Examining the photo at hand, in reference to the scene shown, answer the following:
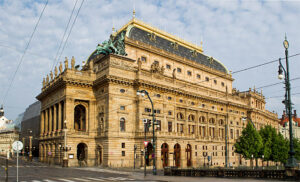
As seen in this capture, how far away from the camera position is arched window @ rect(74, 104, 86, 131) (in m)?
59.2

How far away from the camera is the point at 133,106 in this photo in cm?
5469

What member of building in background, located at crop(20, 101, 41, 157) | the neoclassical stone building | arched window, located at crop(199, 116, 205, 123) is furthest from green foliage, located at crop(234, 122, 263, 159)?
building in background, located at crop(20, 101, 41, 157)

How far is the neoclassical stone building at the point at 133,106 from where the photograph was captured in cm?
5169

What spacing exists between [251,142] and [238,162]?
21.0 meters

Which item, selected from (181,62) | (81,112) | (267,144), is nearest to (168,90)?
(181,62)

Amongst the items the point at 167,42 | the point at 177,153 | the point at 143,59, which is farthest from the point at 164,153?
the point at 167,42

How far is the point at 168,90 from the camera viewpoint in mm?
59125

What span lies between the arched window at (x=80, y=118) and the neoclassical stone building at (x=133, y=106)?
8.3 inches

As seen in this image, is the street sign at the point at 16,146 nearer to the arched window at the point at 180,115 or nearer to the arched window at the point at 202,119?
the arched window at the point at 180,115

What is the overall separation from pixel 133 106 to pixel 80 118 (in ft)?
41.8

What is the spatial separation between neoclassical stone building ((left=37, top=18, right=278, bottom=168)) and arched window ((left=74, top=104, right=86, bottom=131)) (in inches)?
8.3

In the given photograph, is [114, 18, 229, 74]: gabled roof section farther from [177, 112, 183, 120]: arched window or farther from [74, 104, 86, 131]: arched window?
[74, 104, 86, 131]: arched window

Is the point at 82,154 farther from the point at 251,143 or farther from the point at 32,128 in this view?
the point at 32,128

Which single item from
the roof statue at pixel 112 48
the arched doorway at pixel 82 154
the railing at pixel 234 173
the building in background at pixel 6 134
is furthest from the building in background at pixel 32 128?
the railing at pixel 234 173
